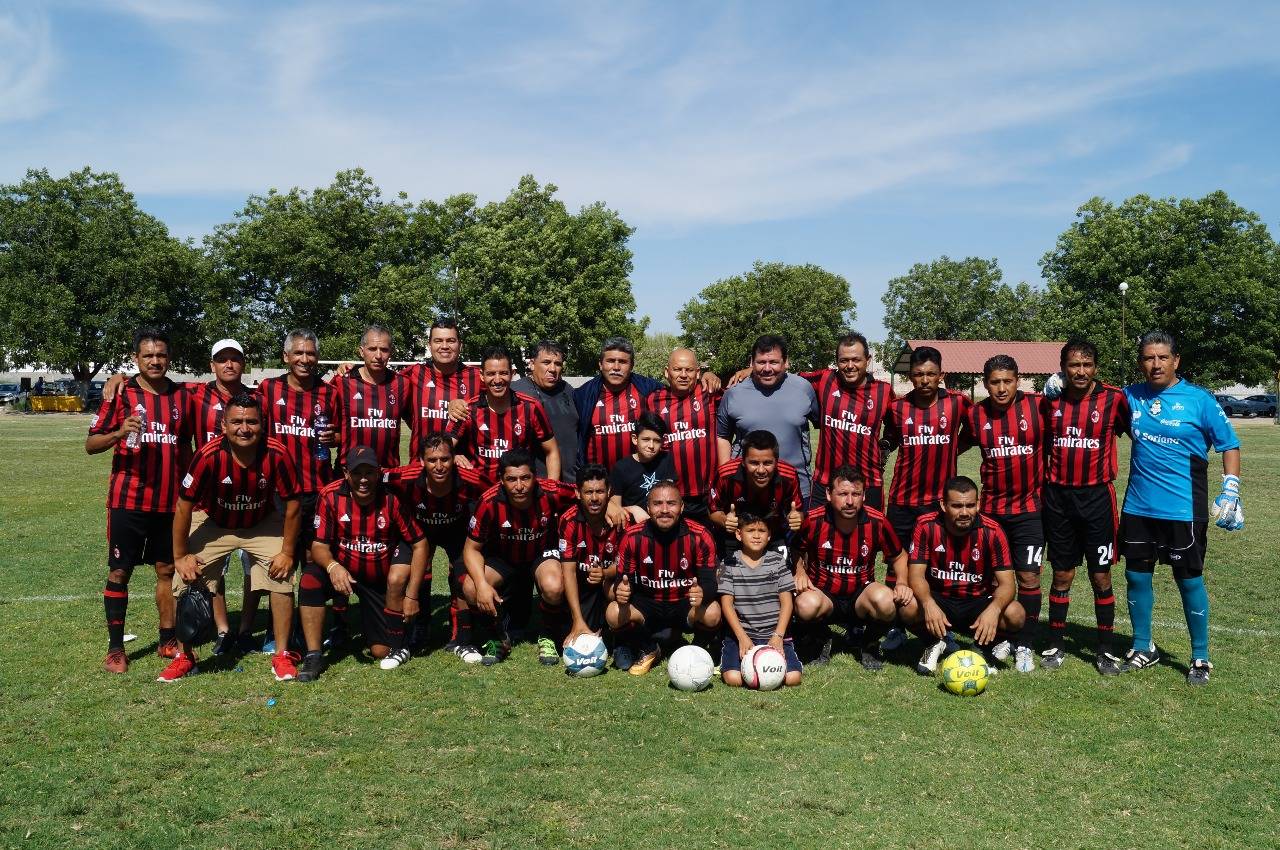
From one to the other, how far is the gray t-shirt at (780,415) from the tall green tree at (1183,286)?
45.4 metres

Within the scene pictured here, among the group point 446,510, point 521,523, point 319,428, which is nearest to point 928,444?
point 521,523

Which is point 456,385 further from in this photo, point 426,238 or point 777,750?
point 426,238

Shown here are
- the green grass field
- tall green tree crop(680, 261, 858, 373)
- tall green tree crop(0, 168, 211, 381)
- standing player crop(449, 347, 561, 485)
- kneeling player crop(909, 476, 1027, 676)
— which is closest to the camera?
the green grass field

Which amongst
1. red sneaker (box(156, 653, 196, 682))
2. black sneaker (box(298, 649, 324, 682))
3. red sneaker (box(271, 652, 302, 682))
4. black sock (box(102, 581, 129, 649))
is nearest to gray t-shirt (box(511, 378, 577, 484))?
black sneaker (box(298, 649, 324, 682))

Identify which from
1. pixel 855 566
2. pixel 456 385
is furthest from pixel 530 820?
pixel 456 385

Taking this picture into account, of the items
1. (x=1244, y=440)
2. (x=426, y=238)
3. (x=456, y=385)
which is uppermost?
(x=426, y=238)

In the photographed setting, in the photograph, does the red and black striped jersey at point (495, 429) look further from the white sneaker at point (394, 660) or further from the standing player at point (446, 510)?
the white sneaker at point (394, 660)

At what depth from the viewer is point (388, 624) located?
5.82m

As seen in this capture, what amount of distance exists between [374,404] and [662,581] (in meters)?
2.27

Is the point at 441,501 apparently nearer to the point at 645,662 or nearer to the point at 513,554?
the point at 513,554

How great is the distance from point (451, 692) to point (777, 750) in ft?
6.30

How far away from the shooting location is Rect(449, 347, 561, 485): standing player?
614 cm

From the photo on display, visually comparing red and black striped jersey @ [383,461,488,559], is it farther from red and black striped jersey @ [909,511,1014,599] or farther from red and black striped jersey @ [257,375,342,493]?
red and black striped jersey @ [909,511,1014,599]

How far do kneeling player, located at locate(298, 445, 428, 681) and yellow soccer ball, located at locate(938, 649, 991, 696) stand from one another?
328 centimetres
